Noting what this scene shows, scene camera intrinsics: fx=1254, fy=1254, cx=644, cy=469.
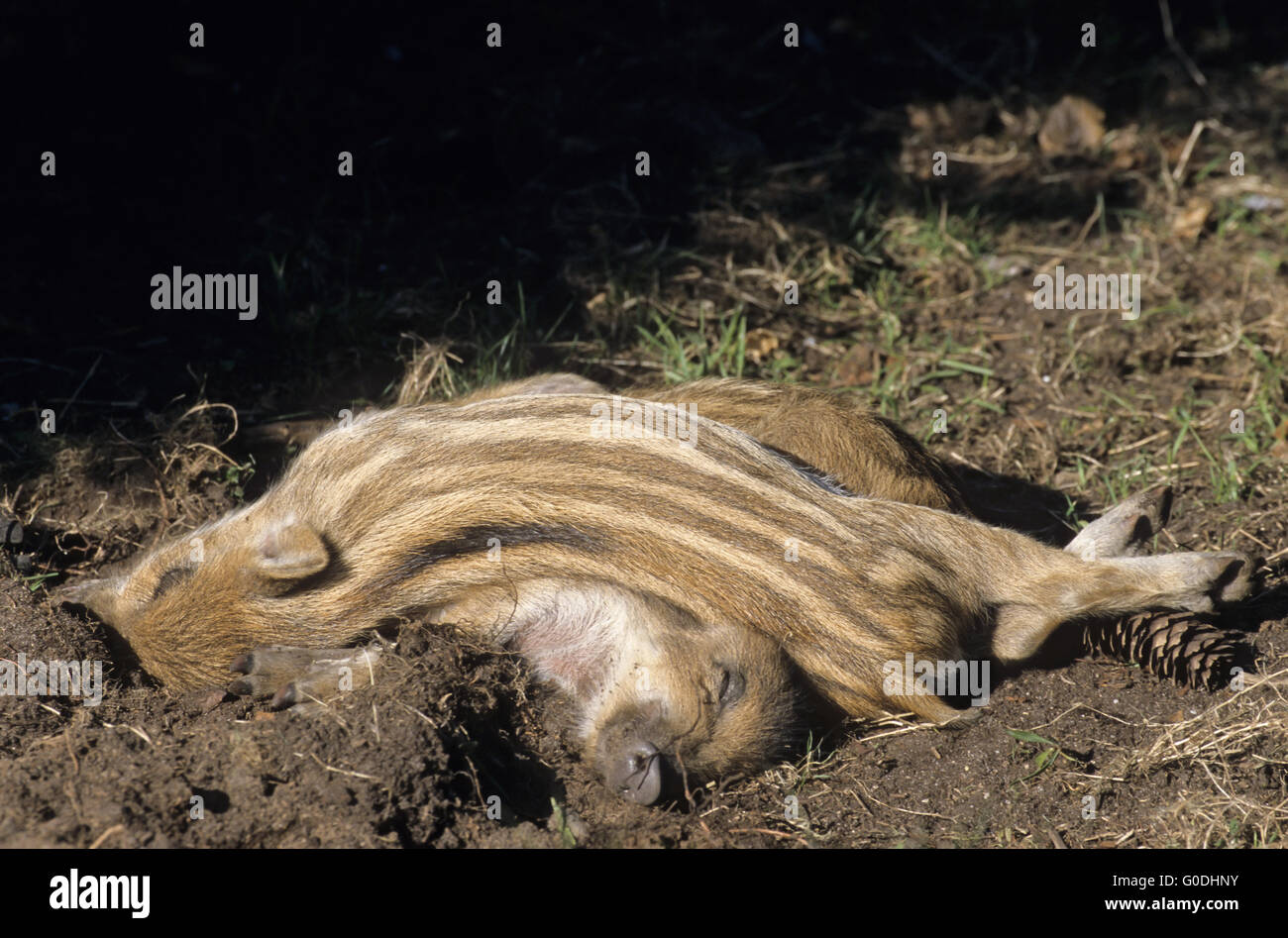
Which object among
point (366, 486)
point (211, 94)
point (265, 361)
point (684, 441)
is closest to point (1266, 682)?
point (684, 441)

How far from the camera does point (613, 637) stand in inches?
153

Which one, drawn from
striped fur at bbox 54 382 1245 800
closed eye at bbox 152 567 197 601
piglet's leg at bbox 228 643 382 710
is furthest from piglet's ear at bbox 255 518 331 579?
closed eye at bbox 152 567 197 601

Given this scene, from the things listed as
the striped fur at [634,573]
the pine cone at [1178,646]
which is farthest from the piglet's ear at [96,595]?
the pine cone at [1178,646]

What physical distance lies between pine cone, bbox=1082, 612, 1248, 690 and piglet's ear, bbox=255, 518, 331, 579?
253cm

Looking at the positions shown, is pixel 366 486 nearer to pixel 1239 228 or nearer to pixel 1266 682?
→ pixel 1266 682

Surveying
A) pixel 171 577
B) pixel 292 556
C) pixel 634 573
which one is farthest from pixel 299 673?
pixel 634 573

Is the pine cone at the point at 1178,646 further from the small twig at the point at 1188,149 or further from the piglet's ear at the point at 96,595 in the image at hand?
the piglet's ear at the point at 96,595

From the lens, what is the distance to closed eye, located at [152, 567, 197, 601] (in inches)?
157

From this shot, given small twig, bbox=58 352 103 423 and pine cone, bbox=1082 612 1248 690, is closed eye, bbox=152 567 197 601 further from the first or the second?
pine cone, bbox=1082 612 1248 690

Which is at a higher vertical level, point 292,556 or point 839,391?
point 839,391

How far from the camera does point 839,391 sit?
5281 millimetres

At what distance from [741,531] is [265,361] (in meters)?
2.47

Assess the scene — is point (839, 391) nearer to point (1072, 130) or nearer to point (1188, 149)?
point (1072, 130)

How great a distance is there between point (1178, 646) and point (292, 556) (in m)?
2.73
